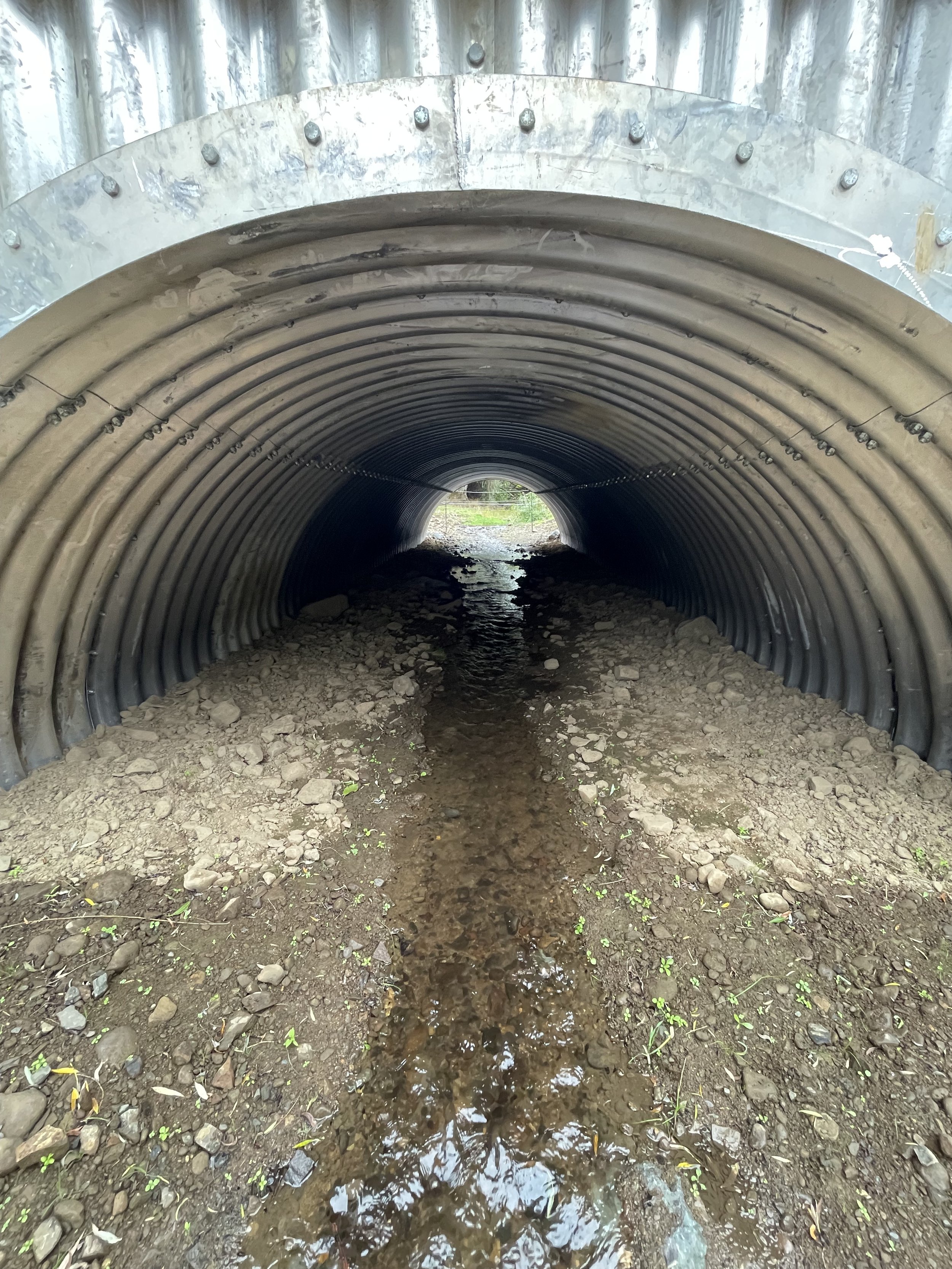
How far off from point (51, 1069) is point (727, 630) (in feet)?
22.1

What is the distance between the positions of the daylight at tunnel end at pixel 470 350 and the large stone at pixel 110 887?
1.24 m

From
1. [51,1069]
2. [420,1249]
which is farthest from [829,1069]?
[51,1069]

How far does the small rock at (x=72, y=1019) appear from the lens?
264cm

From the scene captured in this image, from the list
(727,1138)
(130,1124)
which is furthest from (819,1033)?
(130,1124)

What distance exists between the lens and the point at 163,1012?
8.98 feet

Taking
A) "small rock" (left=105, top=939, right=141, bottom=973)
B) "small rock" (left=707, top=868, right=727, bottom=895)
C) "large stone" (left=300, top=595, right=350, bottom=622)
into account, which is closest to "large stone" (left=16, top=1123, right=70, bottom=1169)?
"small rock" (left=105, top=939, right=141, bottom=973)

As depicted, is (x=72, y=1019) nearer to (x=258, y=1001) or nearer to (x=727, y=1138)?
(x=258, y=1001)

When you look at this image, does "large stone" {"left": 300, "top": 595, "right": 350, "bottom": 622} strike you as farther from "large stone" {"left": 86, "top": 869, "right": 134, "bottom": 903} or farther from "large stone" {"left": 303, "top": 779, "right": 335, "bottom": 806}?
"large stone" {"left": 86, "top": 869, "right": 134, "bottom": 903}

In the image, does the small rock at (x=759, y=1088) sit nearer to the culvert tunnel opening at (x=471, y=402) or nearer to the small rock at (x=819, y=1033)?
the small rock at (x=819, y=1033)

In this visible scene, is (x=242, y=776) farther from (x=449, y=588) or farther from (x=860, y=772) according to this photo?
(x=449, y=588)

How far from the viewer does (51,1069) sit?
2.48m

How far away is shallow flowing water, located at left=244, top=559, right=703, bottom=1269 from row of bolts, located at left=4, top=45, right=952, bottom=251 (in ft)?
11.5

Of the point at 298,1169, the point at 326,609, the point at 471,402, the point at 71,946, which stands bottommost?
the point at 298,1169

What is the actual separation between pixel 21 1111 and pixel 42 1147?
172 mm
